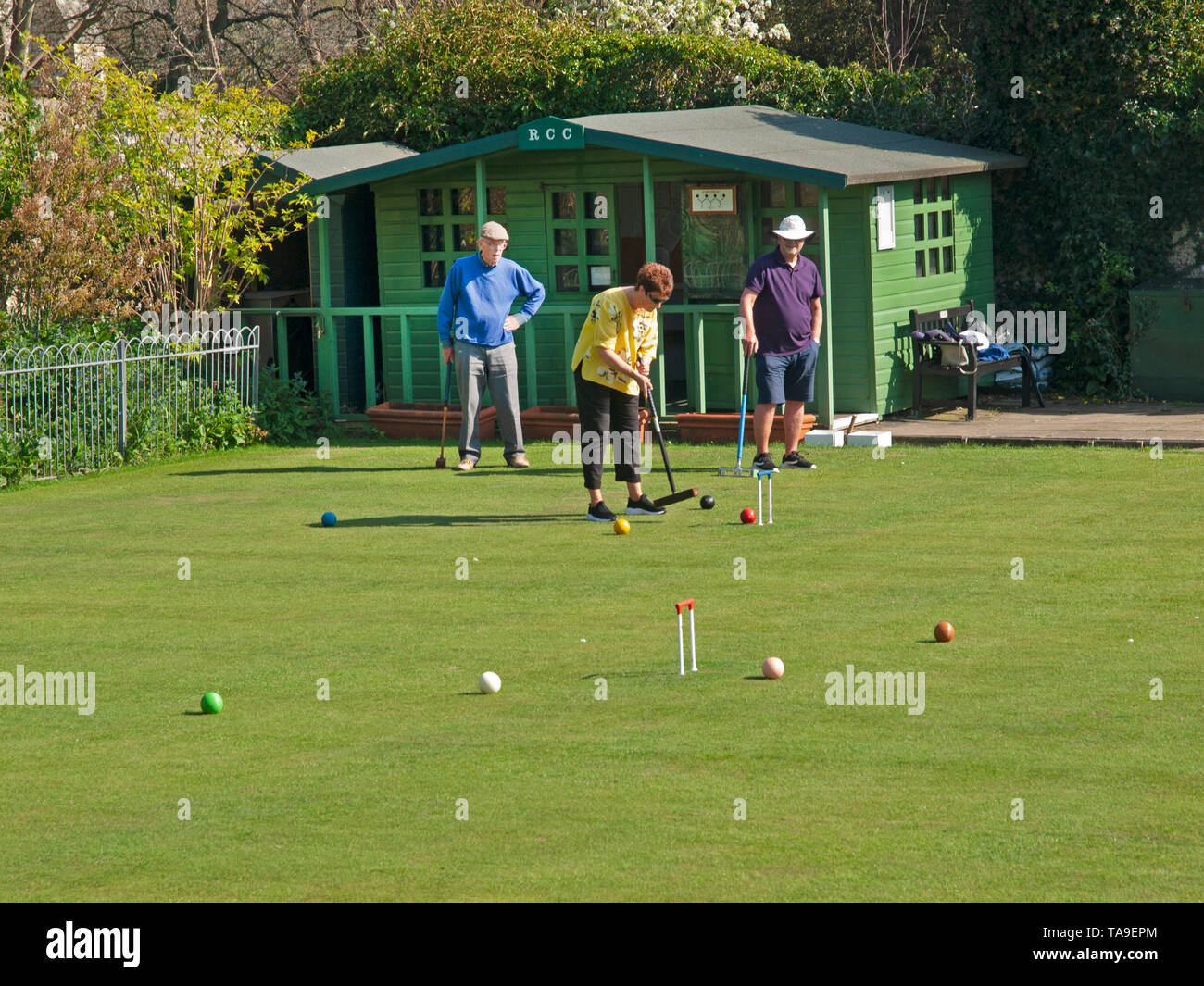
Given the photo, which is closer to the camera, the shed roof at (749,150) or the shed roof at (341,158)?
the shed roof at (749,150)

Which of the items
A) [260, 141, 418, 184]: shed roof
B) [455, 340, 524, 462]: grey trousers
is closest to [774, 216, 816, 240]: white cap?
[455, 340, 524, 462]: grey trousers

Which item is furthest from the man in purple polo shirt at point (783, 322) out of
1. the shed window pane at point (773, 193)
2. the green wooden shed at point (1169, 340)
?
the green wooden shed at point (1169, 340)

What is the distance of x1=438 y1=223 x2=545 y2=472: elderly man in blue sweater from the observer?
1529cm

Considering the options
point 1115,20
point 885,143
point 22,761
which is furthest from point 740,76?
point 22,761

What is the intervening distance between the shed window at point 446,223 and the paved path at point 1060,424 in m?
5.22

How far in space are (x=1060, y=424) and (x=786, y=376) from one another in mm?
4011

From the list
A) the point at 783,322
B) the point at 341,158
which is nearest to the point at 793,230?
the point at 783,322

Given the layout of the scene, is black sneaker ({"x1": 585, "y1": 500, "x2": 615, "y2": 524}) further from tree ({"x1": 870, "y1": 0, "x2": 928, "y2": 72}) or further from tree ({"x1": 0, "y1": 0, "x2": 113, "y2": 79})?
tree ({"x1": 870, "y1": 0, "x2": 928, "y2": 72})

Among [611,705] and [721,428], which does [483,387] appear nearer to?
[721,428]

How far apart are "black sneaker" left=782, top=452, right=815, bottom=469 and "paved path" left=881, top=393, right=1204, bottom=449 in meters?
2.11

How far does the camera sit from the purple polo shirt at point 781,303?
14195mm

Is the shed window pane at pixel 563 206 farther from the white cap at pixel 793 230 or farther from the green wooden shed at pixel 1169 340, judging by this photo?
the green wooden shed at pixel 1169 340

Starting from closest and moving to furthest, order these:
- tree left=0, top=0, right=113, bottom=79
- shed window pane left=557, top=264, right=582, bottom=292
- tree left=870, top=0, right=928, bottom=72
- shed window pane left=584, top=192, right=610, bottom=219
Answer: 1. shed window pane left=584, top=192, right=610, bottom=219
2. shed window pane left=557, top=264, right=582, bottom=292
3. tree left=0, top=0, right=113, bottom=79
4. tree left=870, top=0, right=928, bottom=72

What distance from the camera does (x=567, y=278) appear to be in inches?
758
